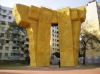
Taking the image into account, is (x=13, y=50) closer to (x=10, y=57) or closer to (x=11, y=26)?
(x=10, y=57)

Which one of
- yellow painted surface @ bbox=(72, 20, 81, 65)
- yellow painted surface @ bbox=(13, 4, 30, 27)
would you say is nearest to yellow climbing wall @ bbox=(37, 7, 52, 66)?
yellow painted surface @ bbox=(13, 4, 30, 27)

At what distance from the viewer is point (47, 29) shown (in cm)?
3303

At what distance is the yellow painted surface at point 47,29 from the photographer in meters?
31.5

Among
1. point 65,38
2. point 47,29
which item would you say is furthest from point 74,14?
point 47,29

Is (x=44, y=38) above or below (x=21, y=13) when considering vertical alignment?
below

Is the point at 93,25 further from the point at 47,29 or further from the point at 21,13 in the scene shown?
the point at 21,13

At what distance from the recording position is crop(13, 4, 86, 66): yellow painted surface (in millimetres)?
31469

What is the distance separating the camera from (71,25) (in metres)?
33.6

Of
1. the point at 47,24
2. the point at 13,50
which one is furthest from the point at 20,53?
the point at 47,24

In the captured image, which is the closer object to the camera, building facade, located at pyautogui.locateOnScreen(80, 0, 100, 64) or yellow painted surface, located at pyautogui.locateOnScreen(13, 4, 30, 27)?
yellow painted surface, located at pyautogui.locateOnScreen(13, 4, 30, 27)

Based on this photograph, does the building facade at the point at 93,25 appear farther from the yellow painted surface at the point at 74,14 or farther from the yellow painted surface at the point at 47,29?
the yellow painted surface at the point at 47,29

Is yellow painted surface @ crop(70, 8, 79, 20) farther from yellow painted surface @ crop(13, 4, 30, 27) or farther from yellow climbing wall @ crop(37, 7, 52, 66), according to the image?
yellow painted surface @ crop(13, 4, 30, 27)

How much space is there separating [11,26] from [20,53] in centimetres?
2149

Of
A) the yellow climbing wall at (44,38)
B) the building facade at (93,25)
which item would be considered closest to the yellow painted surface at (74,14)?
the yellow climbing wall at (44,38)
